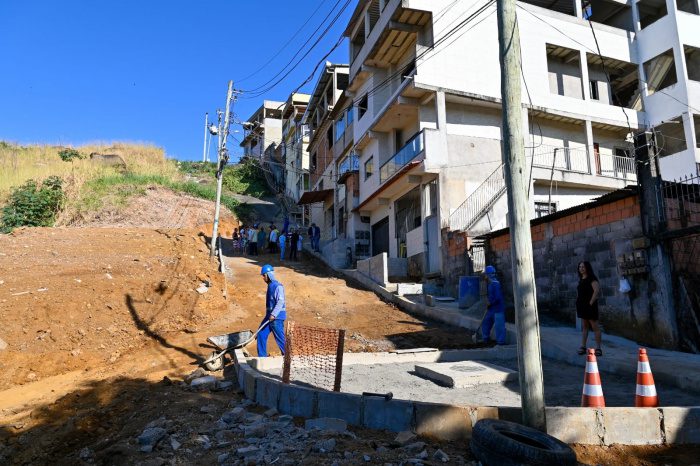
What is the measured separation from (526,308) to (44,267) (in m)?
13.3

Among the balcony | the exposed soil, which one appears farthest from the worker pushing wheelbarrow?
the balcony

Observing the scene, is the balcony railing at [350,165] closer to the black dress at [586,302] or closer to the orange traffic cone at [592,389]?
the black dress at [586,302]

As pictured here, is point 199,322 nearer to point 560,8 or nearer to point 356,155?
point 356,155

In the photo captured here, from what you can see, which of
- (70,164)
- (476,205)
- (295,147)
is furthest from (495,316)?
(295,147)

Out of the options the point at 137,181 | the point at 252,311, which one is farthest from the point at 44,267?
the point at 137,181

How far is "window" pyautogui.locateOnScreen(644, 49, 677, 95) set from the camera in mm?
21350

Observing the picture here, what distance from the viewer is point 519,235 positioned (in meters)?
4.17

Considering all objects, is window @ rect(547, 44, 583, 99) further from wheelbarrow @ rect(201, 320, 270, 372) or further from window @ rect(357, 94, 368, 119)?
wheelbarrow @ rect(201, 320, 270, 372)

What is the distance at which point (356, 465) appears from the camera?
148 inches

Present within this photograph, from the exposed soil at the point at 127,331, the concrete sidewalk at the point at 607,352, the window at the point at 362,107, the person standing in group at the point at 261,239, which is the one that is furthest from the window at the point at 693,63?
the person standing in group at the point at 261,239

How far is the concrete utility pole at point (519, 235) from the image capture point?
4.01 m

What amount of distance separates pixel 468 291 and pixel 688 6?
19314mm

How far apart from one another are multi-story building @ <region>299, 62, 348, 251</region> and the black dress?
2064 cm

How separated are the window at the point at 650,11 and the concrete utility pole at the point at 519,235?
76.4 ft
